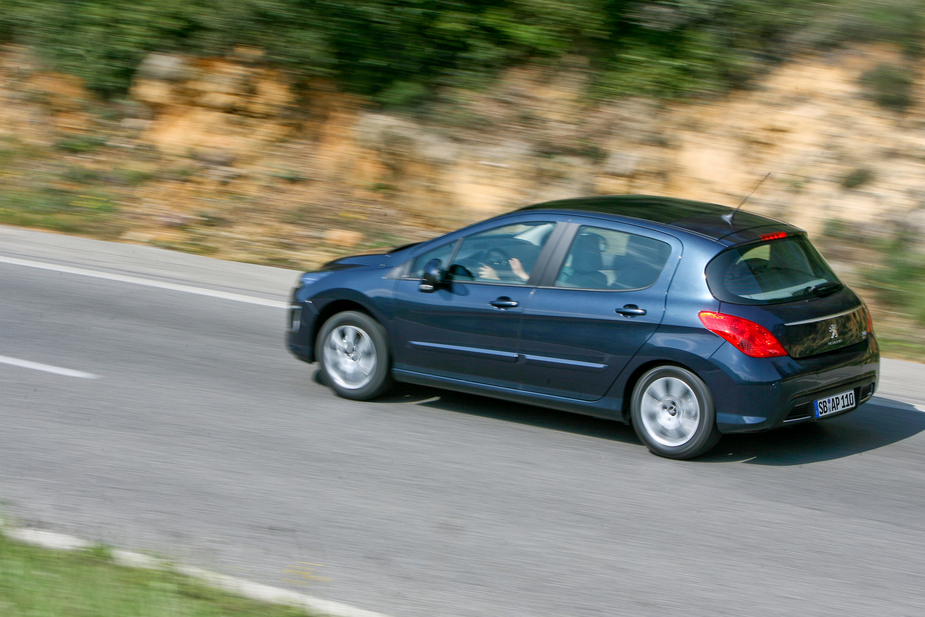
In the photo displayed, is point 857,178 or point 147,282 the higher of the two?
point 857,178

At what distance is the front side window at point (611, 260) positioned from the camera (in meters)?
6.24

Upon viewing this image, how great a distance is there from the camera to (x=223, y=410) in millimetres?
6996

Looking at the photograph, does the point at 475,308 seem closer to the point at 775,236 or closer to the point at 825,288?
the point at 775,236

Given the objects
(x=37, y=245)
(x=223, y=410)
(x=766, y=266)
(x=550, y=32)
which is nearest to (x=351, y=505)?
(x=223, y=410)

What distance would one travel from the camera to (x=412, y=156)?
45.2 feet

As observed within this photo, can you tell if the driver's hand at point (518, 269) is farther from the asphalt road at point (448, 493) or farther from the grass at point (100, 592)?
the grass at point (100, 592)

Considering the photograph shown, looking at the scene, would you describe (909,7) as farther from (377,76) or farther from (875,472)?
(875,472)

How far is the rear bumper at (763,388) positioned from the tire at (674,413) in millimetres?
86

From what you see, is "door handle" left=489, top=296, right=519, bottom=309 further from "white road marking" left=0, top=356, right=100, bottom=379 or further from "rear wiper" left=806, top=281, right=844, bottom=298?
"white road marking" left=0, top=356, right=100, bottom=379

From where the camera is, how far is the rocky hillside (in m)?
11.6

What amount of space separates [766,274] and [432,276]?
2.22 metres

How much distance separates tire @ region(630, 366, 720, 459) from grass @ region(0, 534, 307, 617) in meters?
2.97

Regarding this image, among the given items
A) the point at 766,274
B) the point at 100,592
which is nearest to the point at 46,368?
Answer: the point at 100,592

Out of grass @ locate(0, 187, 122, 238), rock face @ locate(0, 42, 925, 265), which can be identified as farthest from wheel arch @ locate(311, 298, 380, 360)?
grass @ locate(0, 187, 122, 238)
